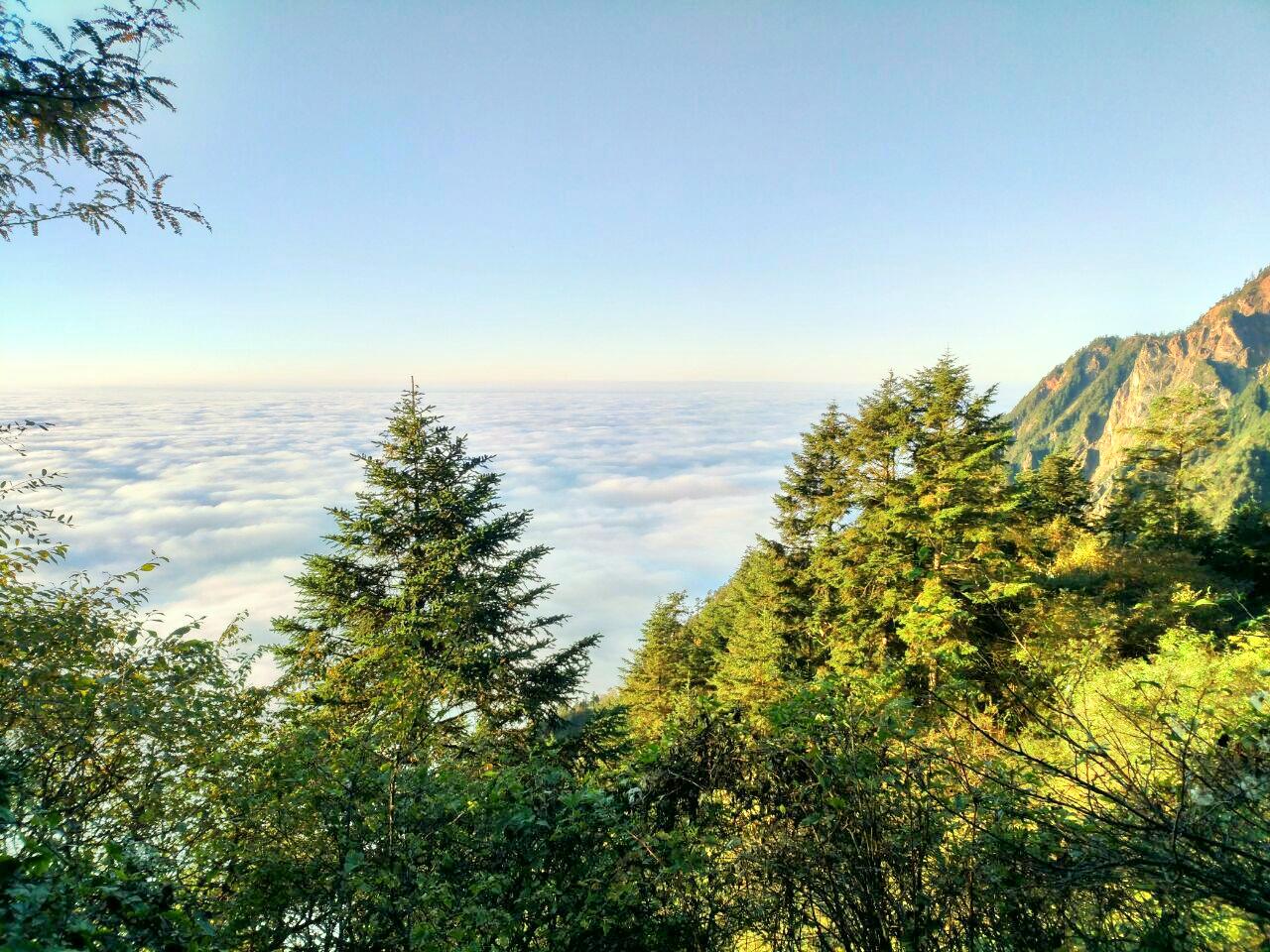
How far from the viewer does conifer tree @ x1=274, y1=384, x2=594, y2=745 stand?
9766 millimetres

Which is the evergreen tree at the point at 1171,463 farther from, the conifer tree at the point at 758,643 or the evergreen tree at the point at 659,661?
the evergreen tree at the point at 659,661

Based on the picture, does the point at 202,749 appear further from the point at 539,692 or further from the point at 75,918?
the point at 539,692

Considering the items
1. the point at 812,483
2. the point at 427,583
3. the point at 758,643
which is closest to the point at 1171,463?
the point at 812,483

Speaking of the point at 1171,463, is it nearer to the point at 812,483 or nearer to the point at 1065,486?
the point at 1065,486

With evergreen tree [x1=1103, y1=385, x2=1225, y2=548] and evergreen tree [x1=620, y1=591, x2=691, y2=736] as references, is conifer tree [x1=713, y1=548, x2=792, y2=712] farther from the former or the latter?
evergreen tree [x1=1103, y1=385, x2=1225, y2=548]

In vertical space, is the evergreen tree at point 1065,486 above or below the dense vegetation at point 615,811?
below

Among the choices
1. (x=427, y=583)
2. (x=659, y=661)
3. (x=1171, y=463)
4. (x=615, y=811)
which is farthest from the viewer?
(x=659, y=661)

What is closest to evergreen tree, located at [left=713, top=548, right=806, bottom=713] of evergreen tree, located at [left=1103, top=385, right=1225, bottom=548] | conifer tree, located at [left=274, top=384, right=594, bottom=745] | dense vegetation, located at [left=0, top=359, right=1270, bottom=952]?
conifer tree, located at [left=274, top=384, right=594, bottom=745]

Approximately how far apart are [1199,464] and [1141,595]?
16771 mm

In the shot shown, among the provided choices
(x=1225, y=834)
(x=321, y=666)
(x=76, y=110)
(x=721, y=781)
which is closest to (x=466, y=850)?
(x=721, y=781)

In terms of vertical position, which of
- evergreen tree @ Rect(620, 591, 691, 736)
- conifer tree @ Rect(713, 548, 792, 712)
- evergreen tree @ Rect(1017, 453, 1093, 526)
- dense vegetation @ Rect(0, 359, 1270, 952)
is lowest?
evergreen tree @ Rect(620, 591, 691, 736)

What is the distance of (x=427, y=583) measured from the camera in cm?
991

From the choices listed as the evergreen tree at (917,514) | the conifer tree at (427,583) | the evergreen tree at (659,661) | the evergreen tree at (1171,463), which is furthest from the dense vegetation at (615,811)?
the evergreen tree at (1171,463)

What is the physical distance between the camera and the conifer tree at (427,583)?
9766 millimetres
